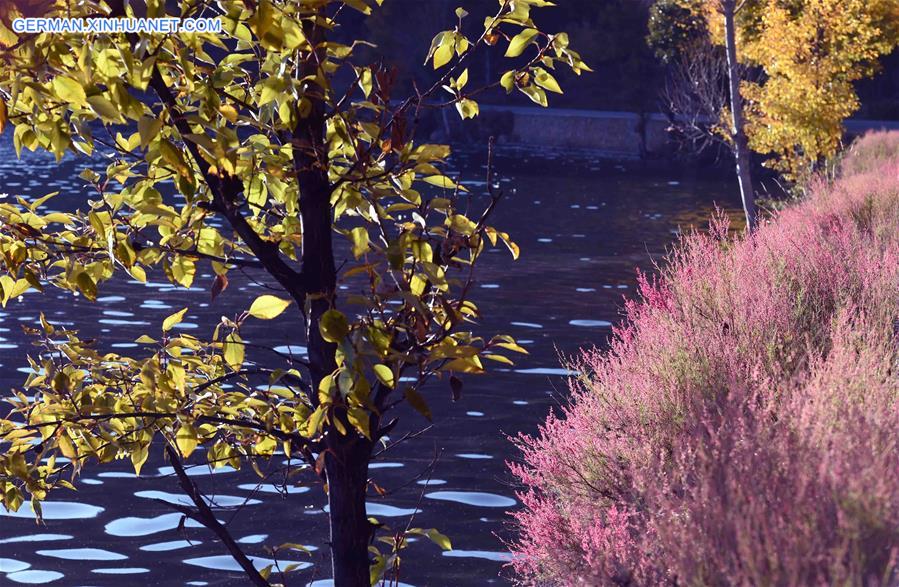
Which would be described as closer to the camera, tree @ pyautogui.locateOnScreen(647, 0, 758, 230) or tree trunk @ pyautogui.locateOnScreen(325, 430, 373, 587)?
tree trunk @ pyautogui.locateOnScreen(325, 430, 373, 587)

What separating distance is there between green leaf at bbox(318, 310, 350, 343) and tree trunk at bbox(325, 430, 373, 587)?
79 cm

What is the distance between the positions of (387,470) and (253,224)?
7588 mm

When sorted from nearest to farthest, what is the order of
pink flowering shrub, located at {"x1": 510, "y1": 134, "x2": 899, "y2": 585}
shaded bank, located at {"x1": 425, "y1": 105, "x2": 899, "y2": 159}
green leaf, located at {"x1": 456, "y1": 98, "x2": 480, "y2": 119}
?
1. pink flowering shrub, located at {"x1": 510, "y1": 134, "x2": 899, "y2": 585}
2. green leaf, located at {"x1": 456, "y1": 98, "x2": 480, "y2": 119}
3. shaded bank, located at {"x1": 425, "y1": 105, "x2": 899, "y2": 159}

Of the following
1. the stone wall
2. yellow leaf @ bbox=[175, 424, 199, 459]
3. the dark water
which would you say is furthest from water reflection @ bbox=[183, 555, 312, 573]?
the stone wall

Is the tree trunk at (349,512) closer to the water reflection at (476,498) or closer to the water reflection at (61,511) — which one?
the water reflection at (476,498)

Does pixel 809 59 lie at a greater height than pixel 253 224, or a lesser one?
greater

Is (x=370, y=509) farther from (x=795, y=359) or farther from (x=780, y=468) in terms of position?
(x=780, y=468)

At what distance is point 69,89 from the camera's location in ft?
9.30

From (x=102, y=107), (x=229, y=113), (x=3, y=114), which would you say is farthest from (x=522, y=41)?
(x=3, y=114)

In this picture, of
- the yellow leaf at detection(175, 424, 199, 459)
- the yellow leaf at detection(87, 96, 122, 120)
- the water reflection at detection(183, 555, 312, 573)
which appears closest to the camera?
the yellow leaf at detection(87, 96, 122, 120)

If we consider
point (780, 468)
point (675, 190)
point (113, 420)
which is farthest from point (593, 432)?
point (675, 190)

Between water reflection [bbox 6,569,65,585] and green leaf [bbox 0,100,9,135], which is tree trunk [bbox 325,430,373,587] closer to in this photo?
green leaf [bbox 0,100,9,135]

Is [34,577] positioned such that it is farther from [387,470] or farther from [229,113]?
[229,113]

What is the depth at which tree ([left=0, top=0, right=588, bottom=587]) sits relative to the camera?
3.06m
